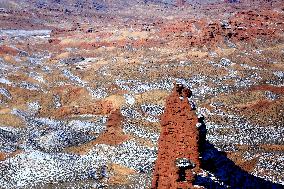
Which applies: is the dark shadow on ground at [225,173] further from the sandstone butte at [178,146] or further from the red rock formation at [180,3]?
the red rock formation at [180,3]

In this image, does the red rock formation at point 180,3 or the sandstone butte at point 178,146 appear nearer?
the sandstone butte at point 178,146

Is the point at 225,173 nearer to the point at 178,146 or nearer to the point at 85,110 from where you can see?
the point at 178,146

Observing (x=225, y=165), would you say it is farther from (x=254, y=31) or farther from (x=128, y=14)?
(x=128, y=14)

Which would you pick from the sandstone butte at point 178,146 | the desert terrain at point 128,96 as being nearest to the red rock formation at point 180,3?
the desert terrain at point 128,96

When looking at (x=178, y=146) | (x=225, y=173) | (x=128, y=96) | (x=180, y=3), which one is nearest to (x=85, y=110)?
(x=128, y=96)

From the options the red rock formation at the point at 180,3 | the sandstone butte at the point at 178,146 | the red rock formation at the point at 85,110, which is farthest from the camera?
the red rock formation at the point at 180,3

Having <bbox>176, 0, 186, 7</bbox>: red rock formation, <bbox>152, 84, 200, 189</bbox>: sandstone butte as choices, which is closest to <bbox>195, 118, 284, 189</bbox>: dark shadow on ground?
<bbox>152, 84, 200, 189</bbox>: sandstone butte

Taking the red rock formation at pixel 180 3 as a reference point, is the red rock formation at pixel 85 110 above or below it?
below
